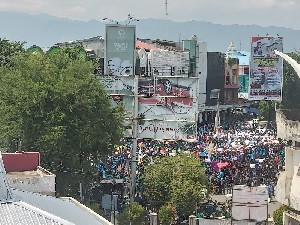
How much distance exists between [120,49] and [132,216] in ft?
46.5

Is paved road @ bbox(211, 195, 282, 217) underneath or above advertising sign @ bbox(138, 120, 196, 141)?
underneath

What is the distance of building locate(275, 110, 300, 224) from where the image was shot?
64.5 feet

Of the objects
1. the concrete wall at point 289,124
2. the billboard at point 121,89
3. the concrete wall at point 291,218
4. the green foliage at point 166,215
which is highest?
the billboard at point 121,89

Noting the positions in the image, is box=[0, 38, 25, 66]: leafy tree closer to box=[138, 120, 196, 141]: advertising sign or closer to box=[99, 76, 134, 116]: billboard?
box=[99, 76, 134, 116]: billboard

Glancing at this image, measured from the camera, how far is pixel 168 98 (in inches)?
1141

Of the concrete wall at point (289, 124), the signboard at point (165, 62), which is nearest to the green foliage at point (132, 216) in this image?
the concrete wall at point (289, 124)

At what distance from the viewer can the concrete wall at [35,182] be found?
19.0 meters

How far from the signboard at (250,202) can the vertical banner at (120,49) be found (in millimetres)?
18632

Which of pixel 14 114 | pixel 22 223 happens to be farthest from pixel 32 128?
pixel 22 223

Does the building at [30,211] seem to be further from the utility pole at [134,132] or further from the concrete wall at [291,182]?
the utility pole at [134,132]

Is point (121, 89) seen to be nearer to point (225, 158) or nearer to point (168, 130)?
point (168, 130)

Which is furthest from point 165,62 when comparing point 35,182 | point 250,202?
point 35,182

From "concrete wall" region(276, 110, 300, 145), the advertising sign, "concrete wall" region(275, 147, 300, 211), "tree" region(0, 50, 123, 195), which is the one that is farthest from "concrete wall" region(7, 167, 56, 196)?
the advertising sign

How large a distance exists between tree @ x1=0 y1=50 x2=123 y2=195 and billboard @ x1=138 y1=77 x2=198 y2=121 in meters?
1.44
